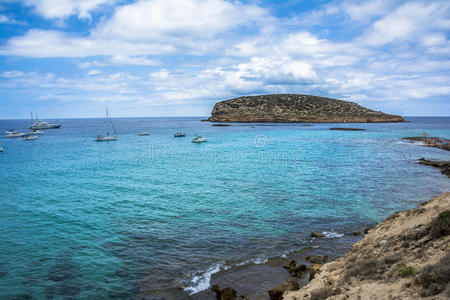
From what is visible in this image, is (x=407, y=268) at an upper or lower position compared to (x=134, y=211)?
upper

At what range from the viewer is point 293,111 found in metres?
177

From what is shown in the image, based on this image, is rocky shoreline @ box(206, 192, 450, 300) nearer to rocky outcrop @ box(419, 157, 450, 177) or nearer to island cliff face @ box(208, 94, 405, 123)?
rocky outcrop @ box(419, 157, 450, 177)

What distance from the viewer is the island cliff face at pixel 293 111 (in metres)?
169

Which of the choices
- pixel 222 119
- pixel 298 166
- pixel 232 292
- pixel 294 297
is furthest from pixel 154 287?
pixel 222 119

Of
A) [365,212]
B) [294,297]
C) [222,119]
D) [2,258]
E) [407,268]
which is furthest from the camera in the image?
[222,119]

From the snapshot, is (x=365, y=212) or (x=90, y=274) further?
(x=365, y=212)

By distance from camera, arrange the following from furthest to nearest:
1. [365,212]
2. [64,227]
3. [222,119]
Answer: [222,119], [365,212], [64,227]

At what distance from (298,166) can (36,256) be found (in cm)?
3322

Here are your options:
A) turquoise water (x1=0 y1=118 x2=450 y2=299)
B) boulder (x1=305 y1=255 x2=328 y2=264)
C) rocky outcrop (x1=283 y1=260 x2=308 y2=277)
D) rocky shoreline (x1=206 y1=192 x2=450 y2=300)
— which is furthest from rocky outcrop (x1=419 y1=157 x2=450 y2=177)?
rocky outcrop (x1=283 y1=260 x2=308 y2=277)

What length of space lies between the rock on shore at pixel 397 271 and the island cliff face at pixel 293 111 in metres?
159

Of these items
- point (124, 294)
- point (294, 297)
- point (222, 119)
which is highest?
point (222, 119)

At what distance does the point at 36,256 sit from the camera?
15172 mm

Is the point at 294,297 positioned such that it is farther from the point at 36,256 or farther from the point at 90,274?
the point at 36,256

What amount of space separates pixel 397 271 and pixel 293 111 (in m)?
175
